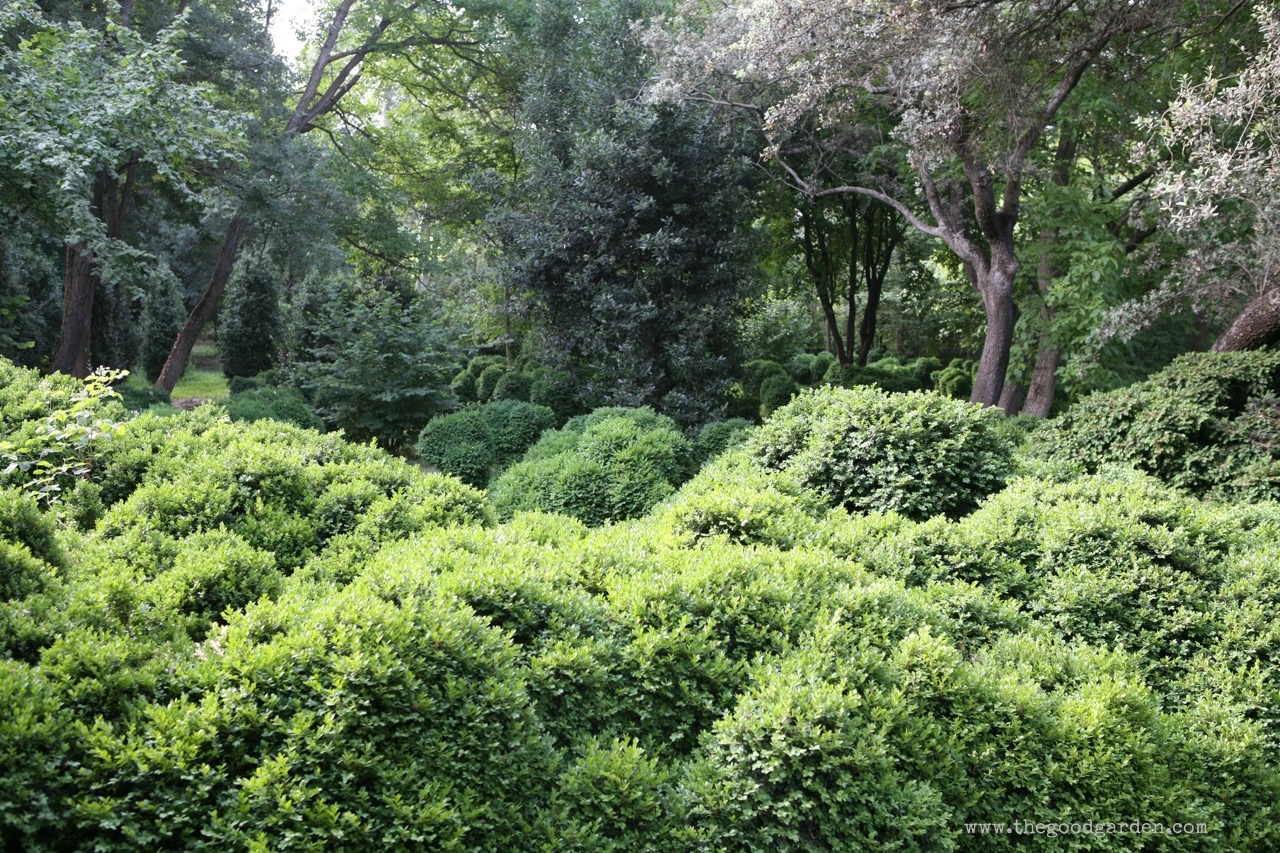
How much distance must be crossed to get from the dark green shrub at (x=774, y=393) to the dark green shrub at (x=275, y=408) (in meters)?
6.57

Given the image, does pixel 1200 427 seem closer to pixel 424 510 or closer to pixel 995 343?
pixel 995 343

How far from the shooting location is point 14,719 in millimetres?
1891

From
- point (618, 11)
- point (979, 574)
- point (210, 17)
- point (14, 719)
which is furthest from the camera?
point (210, 17)

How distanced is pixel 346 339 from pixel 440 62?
7834mm

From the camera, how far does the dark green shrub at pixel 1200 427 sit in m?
5.79

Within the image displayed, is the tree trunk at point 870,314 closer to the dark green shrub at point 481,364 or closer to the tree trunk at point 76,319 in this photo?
the dark green shrub at point 481,364

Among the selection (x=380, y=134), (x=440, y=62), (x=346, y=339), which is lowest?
(x=346, y=339)

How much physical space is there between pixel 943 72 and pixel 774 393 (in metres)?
6.28

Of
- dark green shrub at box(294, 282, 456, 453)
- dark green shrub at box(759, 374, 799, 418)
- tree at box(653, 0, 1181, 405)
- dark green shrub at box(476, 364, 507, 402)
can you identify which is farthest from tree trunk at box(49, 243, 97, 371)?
dark green shrub at box(759, 374, 799, 418)

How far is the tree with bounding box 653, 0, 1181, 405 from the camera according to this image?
696 centimetres

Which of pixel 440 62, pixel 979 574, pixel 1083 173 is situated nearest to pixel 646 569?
pixel 979 574

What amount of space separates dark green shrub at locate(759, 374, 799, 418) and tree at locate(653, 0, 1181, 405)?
320cm

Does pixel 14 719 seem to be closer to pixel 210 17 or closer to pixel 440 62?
pixel 210 17

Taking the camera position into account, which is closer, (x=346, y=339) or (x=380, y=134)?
(x=346, y=339)
